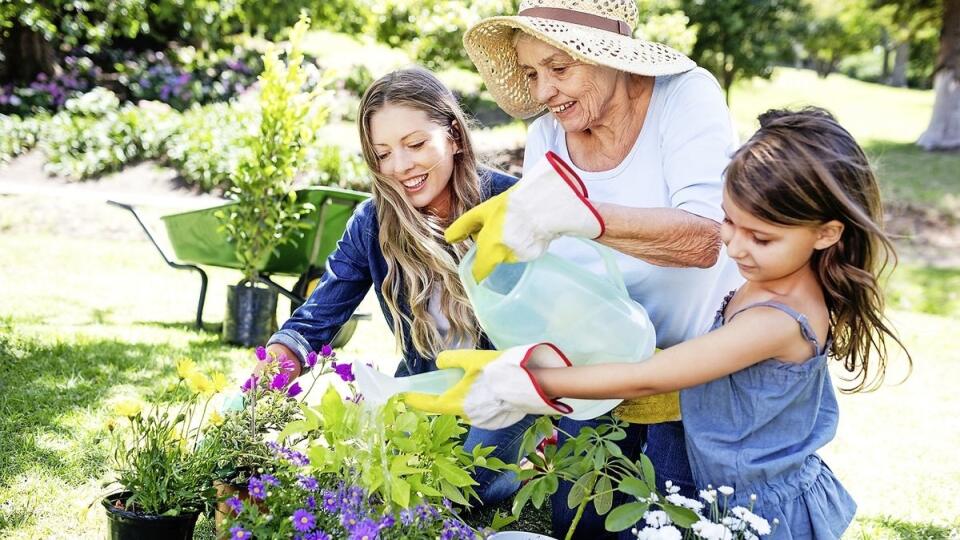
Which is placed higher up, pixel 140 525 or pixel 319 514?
pixel 319 514

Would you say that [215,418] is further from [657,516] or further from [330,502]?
[657,516]

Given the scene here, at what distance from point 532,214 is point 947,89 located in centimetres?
1108

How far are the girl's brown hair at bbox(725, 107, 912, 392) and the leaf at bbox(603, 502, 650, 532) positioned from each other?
1.63 ft

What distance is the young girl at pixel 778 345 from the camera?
5.22ft

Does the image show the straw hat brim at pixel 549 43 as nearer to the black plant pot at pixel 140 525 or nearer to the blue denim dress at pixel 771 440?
the blue denim dress at pixel 771 440

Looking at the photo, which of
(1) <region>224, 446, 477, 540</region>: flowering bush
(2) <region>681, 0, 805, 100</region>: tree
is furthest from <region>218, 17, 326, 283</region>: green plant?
(2) <region>681, 0, 805, 100</region>: tree

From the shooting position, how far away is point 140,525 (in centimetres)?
165

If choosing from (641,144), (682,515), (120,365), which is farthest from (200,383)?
(120,365)

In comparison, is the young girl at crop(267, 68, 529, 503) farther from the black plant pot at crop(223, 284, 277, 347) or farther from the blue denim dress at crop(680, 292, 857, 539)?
the black plant pot at crop(223, 284, 277, 347)

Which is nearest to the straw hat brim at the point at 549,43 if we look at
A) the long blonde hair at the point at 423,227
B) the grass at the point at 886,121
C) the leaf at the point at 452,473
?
the long blonde hair at the point at 423,227

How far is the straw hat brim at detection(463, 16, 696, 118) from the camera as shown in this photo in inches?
75.3

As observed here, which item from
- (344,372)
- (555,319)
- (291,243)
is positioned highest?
(555,319)

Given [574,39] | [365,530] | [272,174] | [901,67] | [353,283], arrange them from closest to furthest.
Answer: [365,530] < [574,39] < [353,283] < [272,174] < [901,67]

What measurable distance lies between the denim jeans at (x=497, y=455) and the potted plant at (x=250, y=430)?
0.71 meters
